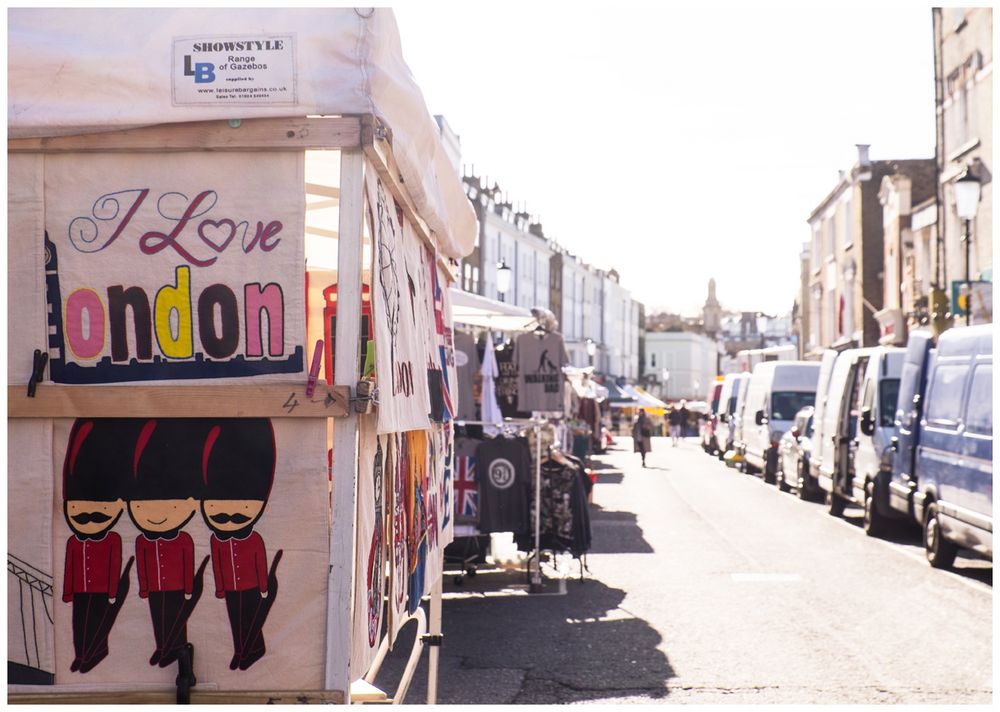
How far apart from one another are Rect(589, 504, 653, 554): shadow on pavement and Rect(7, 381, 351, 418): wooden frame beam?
1155 cm

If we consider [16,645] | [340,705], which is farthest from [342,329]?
[16,645]

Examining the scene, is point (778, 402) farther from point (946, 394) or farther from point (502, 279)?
point (946, 394)

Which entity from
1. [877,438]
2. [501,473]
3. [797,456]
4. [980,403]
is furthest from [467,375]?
[797,456]

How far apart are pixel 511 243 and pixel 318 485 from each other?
6434 centimetres

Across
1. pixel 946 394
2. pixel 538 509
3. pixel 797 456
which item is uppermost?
pixel 946 394

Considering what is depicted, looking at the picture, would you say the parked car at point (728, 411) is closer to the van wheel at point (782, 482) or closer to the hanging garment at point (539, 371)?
the van wheel at point (782, 482)

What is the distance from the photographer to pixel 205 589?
3123 mm

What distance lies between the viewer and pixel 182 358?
310 cm

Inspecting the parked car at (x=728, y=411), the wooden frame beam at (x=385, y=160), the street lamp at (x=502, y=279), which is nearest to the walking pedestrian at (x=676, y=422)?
the parked car at (x=728, y=411)

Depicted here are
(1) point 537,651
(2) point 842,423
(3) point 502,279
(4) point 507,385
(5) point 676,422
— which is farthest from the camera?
(5) point 676,422

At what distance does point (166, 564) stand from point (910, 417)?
12.1 meters

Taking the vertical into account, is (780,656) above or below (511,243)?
below

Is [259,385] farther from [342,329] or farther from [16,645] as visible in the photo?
[16,645]

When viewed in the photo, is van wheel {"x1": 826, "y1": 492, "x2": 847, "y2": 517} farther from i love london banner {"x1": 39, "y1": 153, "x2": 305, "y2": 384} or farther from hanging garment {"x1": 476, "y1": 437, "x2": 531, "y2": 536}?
i love london banner {"x1": 39, "y1": 153, "x2": 305, "y2": 384}
